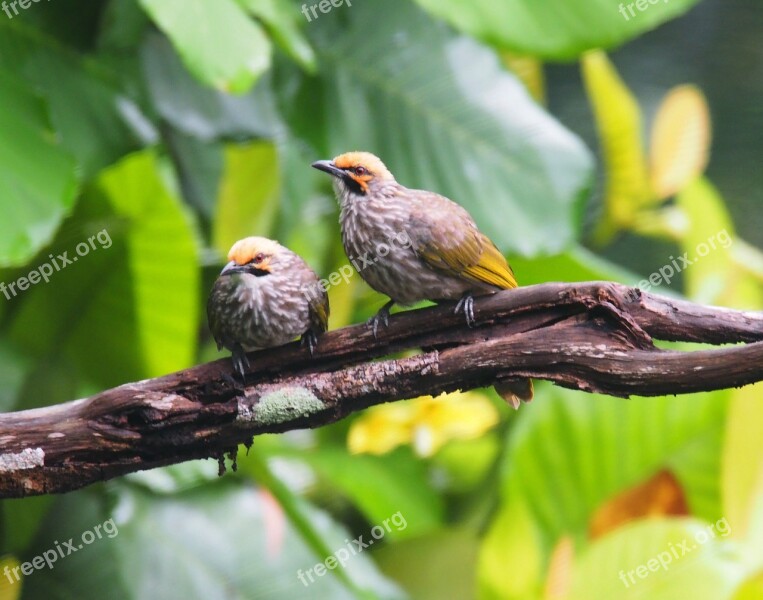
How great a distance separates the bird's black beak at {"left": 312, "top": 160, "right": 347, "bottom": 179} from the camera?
85.6 inches

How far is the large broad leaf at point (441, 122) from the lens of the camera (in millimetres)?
3312

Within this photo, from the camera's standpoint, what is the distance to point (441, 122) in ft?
11.5

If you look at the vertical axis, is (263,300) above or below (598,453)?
above

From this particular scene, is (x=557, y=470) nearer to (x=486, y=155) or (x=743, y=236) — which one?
(x=486, y=155)

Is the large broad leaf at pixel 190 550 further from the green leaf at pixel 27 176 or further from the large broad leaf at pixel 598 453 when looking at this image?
the green leaf at pixel 27 176

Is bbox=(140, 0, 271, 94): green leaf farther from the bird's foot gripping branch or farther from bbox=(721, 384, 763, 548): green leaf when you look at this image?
bbox=(721, 384, 763, 548): green leaf

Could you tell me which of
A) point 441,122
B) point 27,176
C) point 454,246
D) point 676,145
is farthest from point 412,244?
point 676,145

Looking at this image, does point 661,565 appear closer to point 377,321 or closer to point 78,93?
point 377,321

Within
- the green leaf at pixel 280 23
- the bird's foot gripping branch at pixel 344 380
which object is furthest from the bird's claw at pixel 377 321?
the green leaf at pixel 280 23

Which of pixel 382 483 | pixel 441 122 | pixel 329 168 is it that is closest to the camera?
pixel 329 168

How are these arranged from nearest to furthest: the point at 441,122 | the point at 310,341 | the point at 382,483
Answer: the point at 310,341, the point at 441,122, the point at 382,483

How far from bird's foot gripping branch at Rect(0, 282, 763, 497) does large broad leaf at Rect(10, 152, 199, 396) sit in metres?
1.31

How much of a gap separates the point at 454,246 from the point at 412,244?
0.33ft

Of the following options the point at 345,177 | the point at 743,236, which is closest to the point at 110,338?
the point at 345,177
